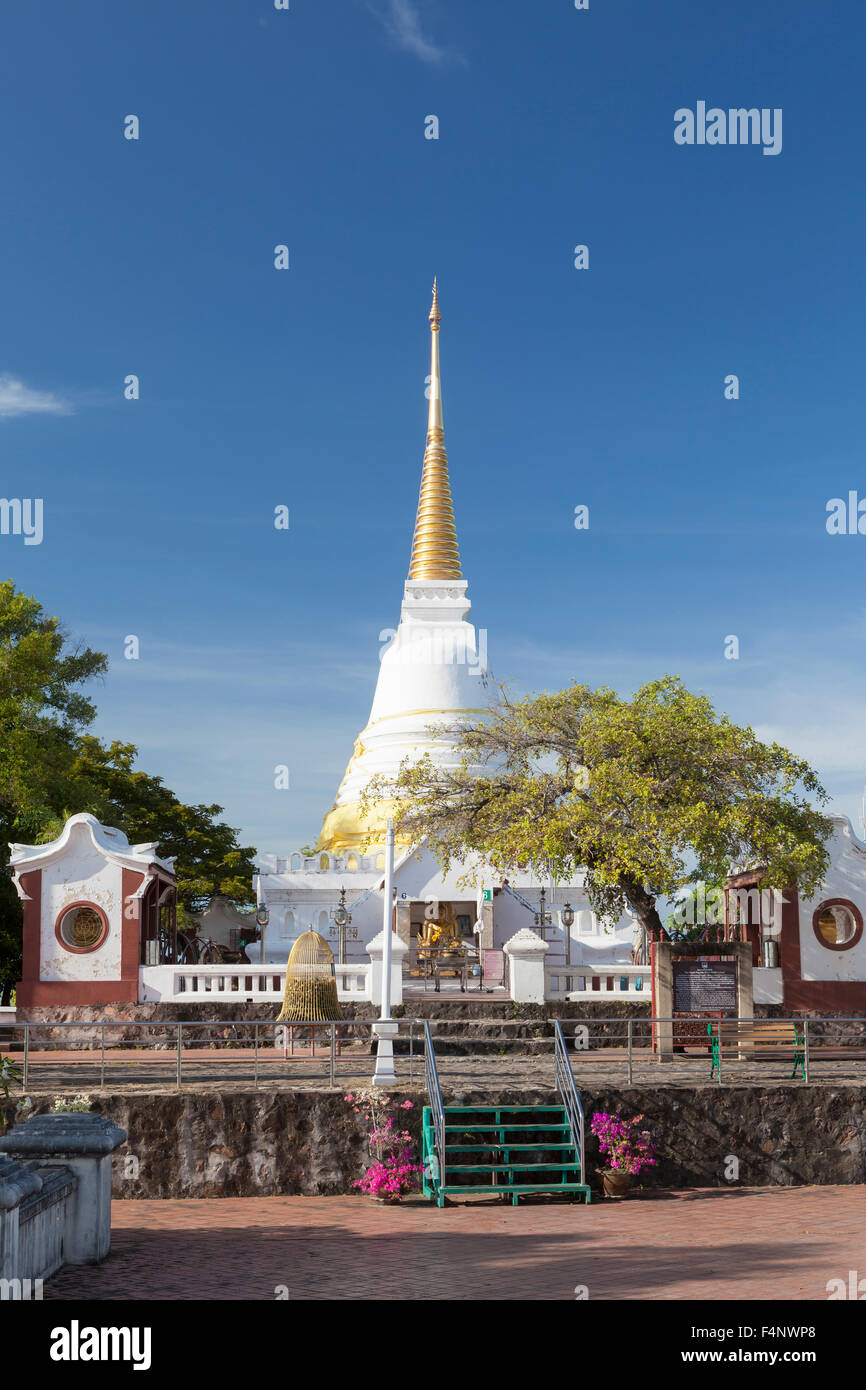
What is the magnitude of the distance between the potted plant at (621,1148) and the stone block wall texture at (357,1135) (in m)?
0.18

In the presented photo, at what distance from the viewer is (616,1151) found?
1623 cm

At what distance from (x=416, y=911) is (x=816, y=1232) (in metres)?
28.5

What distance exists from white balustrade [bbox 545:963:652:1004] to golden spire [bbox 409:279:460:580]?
95.0ft

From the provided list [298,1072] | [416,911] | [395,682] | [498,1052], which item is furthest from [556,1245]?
[395,682]

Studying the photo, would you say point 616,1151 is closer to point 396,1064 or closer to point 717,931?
point 396,1064

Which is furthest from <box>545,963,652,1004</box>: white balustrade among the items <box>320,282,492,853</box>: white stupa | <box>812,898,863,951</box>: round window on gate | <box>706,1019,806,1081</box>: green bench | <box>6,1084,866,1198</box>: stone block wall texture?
<box>320,282,492,853</box>: white stupa

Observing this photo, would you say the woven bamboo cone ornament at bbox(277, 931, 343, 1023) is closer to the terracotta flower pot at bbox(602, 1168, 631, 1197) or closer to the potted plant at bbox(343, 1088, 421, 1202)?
the potted plant at bbox(343, 1088, 421, 1202)

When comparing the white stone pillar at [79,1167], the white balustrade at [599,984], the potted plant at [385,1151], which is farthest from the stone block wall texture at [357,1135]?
the white balustrade at [599,984]

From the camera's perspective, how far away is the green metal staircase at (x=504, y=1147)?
15594 mm

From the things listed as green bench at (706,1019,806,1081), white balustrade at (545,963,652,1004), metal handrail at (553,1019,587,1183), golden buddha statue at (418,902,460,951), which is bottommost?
metal handrail at (553,1019,587,1183)

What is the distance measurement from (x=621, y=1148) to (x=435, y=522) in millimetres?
41126

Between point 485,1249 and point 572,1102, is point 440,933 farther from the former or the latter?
point 485,1249

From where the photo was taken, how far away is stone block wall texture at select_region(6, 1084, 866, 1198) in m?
16.4

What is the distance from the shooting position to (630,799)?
24578 millimetres
